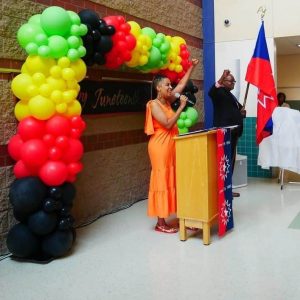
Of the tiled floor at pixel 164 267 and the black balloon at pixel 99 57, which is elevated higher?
the black balloon at pixel 99 57

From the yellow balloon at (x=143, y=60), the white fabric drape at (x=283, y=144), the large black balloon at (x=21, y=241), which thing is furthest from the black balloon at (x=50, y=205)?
the white fabric drape at (x=283, y=144)

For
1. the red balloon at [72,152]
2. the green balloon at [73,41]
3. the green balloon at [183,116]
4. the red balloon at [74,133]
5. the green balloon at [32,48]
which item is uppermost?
the green balloon at [73,41]

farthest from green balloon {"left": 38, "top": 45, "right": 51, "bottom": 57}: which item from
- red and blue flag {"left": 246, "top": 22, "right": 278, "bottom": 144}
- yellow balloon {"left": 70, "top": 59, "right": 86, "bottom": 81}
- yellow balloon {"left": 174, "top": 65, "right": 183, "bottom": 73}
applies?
red and blue flag {"left": 246, "top": 22, "right": 278, "bottom": 144}

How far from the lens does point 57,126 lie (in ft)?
10.4

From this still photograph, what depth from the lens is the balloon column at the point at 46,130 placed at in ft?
10.4

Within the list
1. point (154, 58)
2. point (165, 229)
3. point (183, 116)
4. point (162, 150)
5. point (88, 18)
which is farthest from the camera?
point (183, 116)

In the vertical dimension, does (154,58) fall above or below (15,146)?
above

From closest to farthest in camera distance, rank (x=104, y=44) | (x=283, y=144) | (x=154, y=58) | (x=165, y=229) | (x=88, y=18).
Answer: (x=88, y=18) → (x=104, y=44) → (x=165, y=229) → (x=154, y=58) → (x=283, y=144)

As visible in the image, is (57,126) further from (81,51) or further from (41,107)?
(81,51)

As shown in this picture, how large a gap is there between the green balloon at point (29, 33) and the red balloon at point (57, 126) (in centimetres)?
61

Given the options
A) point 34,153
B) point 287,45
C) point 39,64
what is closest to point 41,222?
point 34,153

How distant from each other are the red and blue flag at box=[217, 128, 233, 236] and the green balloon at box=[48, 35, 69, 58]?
1.47 m

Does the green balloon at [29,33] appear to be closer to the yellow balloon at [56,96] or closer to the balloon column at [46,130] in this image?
the balloon column at [46,130]

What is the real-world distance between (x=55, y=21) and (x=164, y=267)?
199cm
